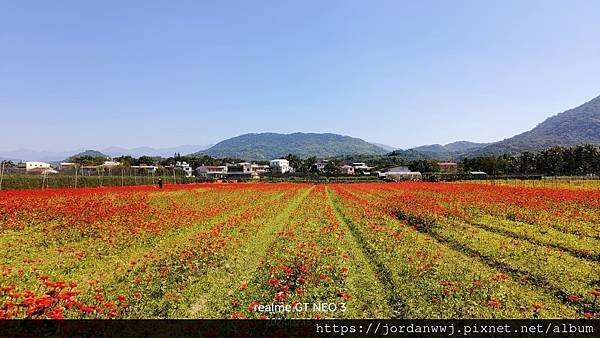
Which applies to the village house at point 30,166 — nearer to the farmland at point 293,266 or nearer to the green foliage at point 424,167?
the farmland at point 293,266

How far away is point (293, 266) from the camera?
1079 cm

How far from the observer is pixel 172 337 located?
596cm

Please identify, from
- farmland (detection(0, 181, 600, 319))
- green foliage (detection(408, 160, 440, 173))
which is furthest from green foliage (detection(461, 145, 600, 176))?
farmland (detection(0, 181, 600, 319))

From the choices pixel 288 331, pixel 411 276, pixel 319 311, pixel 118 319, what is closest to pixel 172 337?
pixel 118 319

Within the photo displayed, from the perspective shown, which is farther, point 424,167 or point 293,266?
point 424,167

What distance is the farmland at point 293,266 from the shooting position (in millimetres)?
7609

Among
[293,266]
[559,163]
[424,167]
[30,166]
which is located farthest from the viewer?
[424,167]

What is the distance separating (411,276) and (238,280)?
4389 millimetres

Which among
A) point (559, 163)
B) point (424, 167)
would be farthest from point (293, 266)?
point (424, 167)

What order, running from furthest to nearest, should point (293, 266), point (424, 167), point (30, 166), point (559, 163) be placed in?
1. point (424, 167)
2. point (30, 166)
3. point (559, 163)
4. point (293, 266)

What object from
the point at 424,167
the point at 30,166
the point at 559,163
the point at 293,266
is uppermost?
the point at 30,166

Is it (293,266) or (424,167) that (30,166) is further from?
(293,266)

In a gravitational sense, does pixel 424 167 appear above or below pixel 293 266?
above

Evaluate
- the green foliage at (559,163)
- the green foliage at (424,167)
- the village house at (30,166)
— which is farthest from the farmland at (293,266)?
the green foliage at (424,167)
